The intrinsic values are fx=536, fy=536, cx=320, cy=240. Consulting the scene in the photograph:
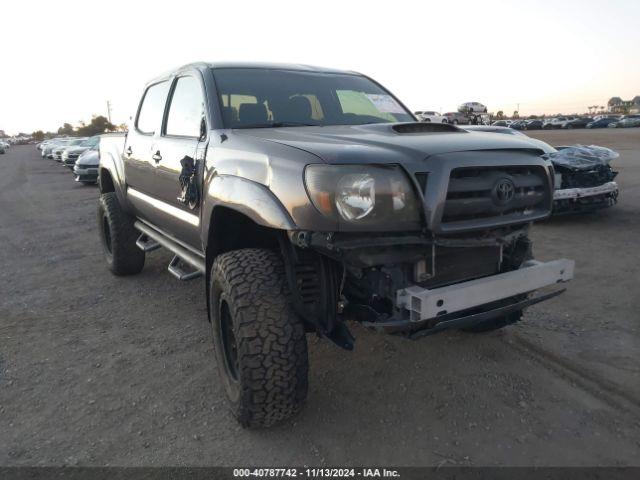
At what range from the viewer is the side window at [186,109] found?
140 inches

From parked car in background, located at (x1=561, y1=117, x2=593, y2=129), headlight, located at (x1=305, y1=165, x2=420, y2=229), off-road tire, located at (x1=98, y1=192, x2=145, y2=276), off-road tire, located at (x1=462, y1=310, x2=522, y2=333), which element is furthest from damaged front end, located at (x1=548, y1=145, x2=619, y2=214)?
parked car in background, located at (x1=561, y1=117, x2=593, y2=129)

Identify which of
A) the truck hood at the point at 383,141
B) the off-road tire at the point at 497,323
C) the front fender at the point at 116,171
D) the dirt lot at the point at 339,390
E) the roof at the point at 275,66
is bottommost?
the dirt lot at the point at 339,390

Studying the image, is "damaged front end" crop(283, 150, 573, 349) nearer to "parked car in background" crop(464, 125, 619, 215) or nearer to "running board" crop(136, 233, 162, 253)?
"running board" crop(136, 233, 162, 253)

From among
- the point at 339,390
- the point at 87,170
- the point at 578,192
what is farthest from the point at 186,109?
the point at 87,170

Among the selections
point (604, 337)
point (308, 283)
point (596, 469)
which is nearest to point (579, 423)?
point (596, 469)

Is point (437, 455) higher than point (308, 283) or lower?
lower

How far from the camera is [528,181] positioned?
2.81m

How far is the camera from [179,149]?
3654 mm

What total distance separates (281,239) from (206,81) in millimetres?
1425

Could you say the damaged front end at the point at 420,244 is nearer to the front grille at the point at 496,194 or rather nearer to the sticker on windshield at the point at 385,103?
the front grille at the point at 496,194

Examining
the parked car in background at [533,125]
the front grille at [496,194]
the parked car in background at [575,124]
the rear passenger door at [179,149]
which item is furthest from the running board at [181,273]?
the parked car in background at [533,125]

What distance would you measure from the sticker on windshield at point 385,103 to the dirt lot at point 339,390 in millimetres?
1679

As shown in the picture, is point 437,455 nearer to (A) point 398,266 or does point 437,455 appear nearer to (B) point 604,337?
(A) point 398,266

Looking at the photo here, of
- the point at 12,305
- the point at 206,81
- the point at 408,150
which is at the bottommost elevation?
the point at 12,305
